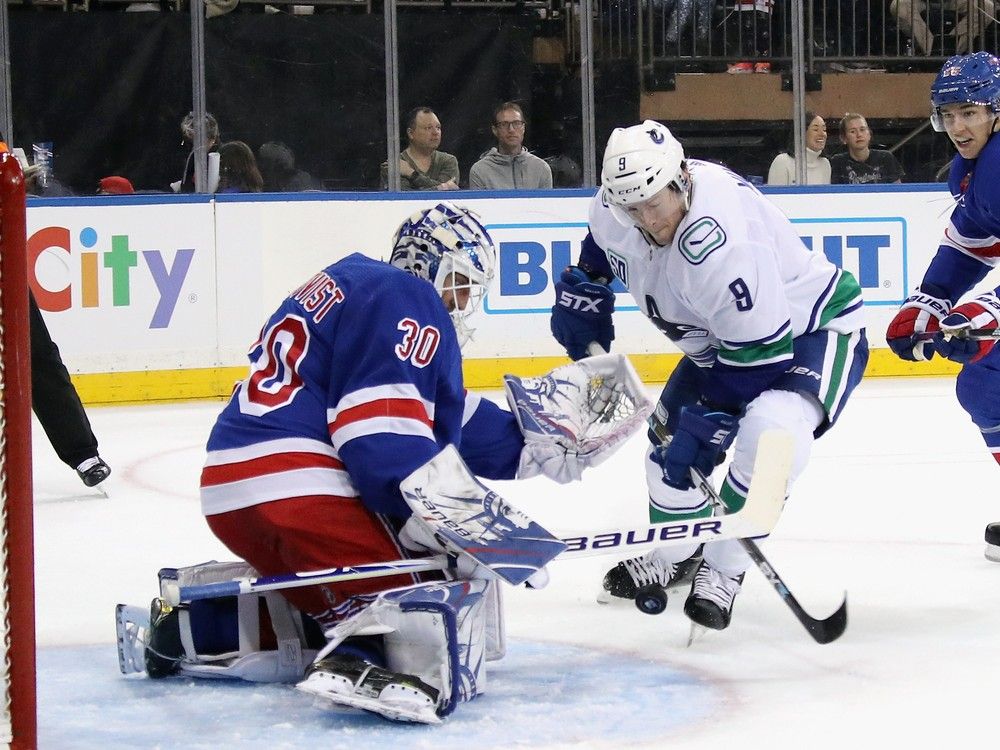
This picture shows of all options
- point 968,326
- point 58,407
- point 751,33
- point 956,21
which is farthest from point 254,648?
point 956,21

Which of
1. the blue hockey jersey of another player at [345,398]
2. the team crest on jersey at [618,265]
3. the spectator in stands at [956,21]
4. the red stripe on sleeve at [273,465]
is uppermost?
the spectator in stands at [956,21]

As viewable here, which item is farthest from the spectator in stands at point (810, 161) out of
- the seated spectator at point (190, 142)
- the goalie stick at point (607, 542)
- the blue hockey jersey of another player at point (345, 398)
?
the blue hockey jersey of another player at point (345, 398)

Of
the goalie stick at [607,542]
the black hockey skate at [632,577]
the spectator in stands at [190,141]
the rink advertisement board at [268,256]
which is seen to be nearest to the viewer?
the goalie stick at [607,542]

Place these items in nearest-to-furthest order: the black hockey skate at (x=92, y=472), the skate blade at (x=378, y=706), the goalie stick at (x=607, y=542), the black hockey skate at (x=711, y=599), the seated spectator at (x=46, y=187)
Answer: the skate blade at (x=378, y=706) < the goalie stick at (x=607, y=542) < the black hockey skate at (x=711, y=599) < the black hockey skate at (x=92, y=472) < the seated spectator at (x=46, y=187)

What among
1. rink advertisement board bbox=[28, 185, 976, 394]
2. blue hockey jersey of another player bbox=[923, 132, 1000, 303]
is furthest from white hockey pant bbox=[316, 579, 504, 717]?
rink advertisement board bbox=[28, 185, 976, 394]

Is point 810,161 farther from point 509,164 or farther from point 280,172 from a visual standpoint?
point 280,172

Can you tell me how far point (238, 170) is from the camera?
252 inches

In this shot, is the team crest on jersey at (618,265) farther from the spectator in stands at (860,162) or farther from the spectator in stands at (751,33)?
the spectator in stands at (751,33)

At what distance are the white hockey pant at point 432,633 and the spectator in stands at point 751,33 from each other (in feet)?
17.5

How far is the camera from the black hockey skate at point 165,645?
7.85 ft

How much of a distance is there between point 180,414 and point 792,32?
3.24 m

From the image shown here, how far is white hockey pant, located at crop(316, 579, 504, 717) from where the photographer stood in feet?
7.07

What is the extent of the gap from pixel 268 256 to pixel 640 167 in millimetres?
3866

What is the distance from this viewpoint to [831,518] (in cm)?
377
